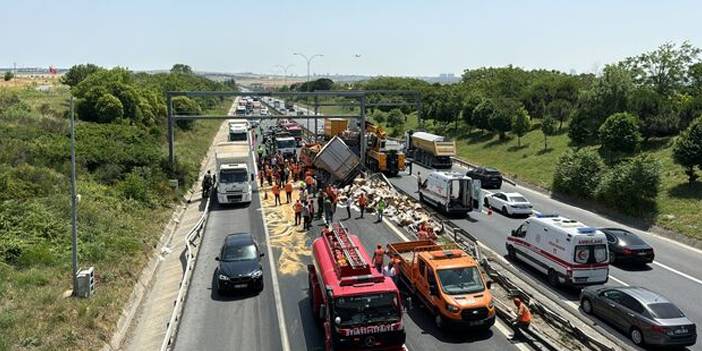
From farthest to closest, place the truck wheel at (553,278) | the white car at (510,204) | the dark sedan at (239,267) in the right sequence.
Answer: the white car at (510,204), the truck wheel at (553,278), the dark sedan at (239,267)

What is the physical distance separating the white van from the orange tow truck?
4582mm

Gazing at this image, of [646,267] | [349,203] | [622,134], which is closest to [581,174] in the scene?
[622,134]

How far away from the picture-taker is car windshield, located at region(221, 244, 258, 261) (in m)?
21.3

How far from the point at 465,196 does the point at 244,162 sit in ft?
47.6

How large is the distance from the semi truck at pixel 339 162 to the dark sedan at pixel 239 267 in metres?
16.0

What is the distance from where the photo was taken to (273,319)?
59.3 feet

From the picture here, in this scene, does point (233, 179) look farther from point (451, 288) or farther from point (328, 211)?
point (451, 288)

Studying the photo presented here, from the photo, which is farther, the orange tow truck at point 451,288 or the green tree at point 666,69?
the green tree at point 666,69

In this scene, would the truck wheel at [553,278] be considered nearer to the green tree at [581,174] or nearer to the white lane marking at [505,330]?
the white lane marking at [505,330]

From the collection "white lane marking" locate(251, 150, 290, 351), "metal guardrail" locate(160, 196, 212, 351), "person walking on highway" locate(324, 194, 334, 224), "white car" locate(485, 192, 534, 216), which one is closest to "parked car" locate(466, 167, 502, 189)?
"white car" locate(485, 192, 534, 216)

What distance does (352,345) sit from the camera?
14.3 metres

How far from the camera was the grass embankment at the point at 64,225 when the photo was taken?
53.9ft

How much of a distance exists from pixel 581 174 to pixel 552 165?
9.48 meters

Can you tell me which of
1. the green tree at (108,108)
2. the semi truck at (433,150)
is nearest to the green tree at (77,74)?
the green tree at (108,108)
